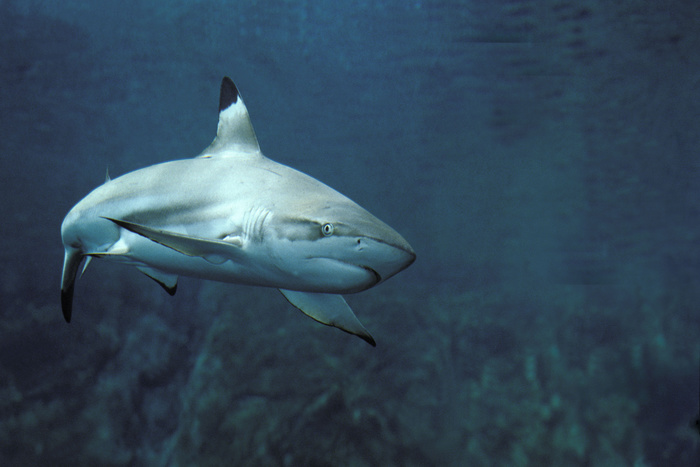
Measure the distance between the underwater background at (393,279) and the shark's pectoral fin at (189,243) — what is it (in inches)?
166

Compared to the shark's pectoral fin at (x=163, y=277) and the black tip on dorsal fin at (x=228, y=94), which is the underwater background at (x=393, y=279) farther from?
the black tip on dorsal fin at (x=228, y=94)

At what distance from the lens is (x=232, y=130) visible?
288 cm

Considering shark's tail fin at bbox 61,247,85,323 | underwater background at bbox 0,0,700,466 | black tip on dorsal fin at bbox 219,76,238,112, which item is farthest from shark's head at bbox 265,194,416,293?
underwater background at bbox 0,0,700,466

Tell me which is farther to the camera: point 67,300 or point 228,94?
point 67,300

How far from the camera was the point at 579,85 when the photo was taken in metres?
12.5

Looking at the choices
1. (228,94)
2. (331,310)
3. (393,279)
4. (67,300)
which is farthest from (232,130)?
(393,279)

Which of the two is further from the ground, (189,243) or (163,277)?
(189,243)

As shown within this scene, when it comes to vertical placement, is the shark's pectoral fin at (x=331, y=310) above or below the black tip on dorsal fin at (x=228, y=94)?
below

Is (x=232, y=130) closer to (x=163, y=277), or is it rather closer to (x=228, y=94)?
(x=228, y=94)

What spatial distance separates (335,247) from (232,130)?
1.73 metres

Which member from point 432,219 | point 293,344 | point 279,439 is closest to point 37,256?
point 293,344

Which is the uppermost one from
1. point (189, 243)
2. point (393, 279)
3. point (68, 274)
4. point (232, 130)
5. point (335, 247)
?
point (232, 130)

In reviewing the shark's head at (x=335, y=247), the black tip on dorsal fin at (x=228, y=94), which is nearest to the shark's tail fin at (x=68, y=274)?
the black tip on dorsal fin at (x=228, y=94)

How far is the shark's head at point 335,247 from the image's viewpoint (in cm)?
155
